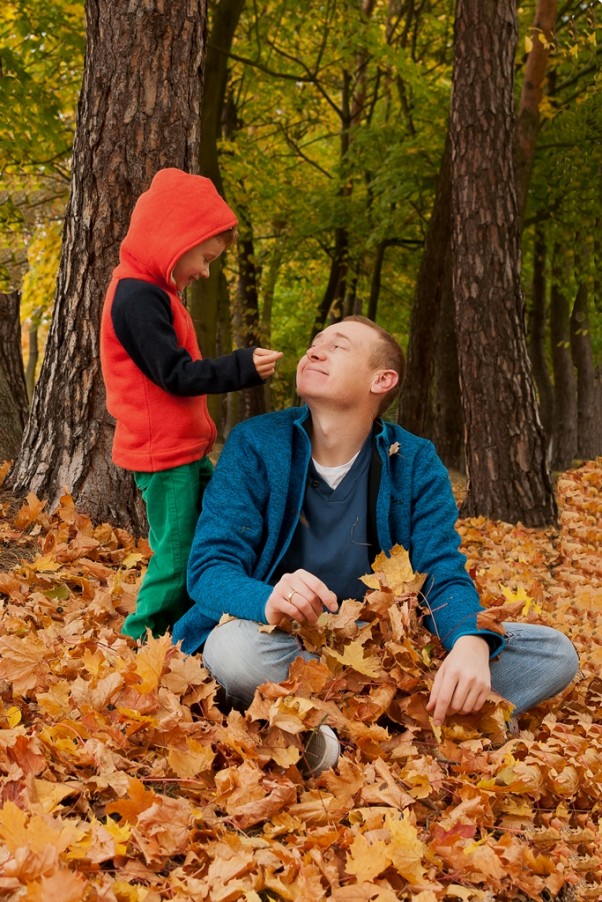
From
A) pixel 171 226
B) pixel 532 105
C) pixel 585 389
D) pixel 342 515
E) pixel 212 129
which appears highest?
pixel 532 105

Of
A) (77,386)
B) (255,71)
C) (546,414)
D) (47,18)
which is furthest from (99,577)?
(546,414)

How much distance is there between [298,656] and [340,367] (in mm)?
977

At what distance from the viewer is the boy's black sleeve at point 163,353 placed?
9.54 ft

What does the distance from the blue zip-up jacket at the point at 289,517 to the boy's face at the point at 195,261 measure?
0.56 metres

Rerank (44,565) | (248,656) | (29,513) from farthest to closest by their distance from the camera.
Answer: (29,513) < (44,565) < (248,656)

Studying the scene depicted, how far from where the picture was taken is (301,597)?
244 centimetres

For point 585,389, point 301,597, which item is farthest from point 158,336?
point 585,389

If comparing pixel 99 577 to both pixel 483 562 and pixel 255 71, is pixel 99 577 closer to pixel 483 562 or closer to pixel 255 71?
pixel 483 562

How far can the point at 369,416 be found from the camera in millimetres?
3129

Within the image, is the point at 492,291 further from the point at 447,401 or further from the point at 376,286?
the point at 376,286

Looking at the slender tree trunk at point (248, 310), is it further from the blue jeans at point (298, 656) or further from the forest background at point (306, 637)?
the blue jeans at point (298, 656)

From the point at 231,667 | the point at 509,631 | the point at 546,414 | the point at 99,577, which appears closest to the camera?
the point at 231,667

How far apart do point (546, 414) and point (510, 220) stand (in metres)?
9.34

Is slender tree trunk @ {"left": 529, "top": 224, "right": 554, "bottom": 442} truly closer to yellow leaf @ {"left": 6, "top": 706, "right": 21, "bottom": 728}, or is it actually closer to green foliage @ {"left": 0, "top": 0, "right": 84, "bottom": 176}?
green foliage @ {"left": 0, "top": 0, "right": 84, "bottom": 176}
